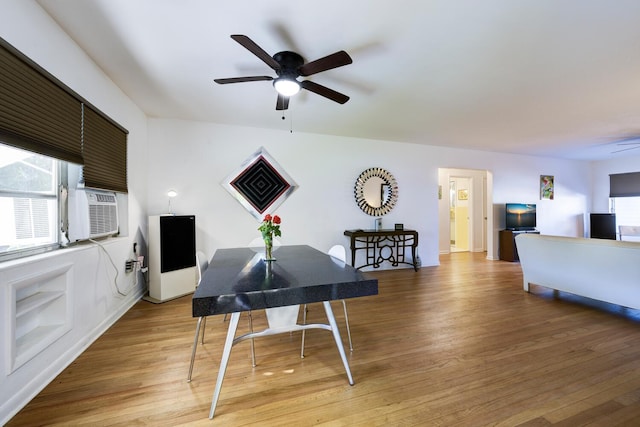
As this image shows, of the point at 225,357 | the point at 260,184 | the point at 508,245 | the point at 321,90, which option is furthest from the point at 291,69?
the point at 508,245

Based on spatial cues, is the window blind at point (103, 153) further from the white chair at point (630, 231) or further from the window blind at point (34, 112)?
the white chair at point (630, 231)

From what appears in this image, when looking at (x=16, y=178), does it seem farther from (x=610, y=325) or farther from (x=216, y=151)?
(x=610, y=325)

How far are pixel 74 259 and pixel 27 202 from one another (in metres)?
0.49

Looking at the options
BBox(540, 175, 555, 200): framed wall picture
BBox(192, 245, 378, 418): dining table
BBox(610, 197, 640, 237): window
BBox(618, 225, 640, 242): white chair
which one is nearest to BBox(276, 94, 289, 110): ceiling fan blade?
BBox(192, 245, 378, 418): dining table

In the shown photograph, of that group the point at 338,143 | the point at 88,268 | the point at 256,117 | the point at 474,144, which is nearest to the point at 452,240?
the point at 474,144

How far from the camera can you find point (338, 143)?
→ 15.1 feet

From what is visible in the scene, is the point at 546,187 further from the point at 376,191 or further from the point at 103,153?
the point at 103,153

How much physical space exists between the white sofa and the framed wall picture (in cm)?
394

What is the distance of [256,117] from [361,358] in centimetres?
318

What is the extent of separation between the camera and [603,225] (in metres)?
6.44

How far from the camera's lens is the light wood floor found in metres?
1.43

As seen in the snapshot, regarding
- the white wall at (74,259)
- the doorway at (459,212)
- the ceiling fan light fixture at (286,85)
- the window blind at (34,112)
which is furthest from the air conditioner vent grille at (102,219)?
the doorway at (459,212)

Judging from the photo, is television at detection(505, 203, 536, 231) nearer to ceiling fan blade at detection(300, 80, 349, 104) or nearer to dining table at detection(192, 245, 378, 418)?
ceiling fan blade at detection(300, 80, 349, 104)

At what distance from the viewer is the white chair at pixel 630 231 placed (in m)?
5.93
